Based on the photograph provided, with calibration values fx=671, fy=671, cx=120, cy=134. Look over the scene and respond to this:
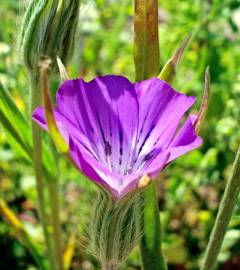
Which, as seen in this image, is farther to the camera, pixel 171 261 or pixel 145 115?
pixel 171 261

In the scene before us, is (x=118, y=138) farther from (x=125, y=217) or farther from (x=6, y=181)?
(x=6, y=181)

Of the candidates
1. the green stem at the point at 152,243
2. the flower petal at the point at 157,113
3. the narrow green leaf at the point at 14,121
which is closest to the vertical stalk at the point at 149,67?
the green stem at the point at 152,243

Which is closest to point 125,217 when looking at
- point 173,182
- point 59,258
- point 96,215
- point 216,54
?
point 96,215

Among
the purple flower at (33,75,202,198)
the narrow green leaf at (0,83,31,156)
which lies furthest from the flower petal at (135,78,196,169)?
the narrow green leaf at (0,83,31,156)

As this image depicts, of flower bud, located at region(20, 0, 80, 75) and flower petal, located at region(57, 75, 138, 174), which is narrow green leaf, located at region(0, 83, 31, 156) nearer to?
flower bud, located at region(20, 0, 80, 75)

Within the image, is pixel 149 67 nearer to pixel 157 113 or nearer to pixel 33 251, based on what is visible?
pixel 157 113

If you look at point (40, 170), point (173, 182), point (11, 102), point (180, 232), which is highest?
point (11, 102)

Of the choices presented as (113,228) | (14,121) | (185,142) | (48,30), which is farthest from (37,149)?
(185,142)
